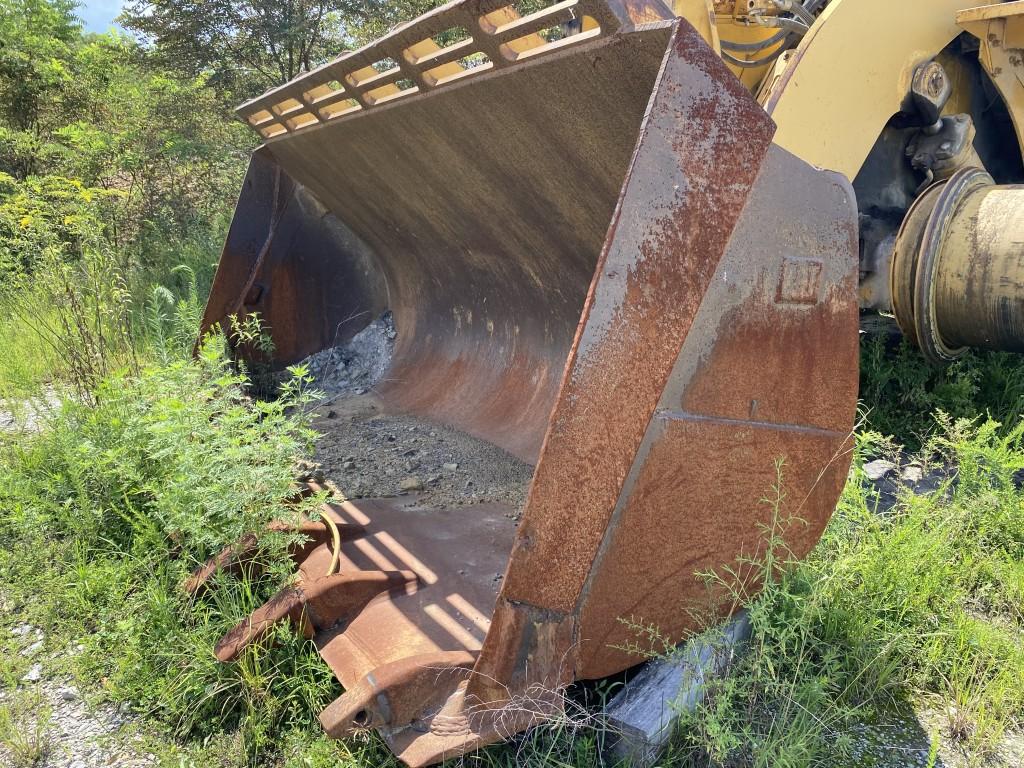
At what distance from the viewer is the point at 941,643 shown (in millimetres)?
2055

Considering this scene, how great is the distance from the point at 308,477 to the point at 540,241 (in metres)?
1.20

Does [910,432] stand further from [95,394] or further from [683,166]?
[95,394]

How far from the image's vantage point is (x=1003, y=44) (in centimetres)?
304

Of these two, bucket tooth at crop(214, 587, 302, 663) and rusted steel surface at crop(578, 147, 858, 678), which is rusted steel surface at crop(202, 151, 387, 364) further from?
rusted steel surface at crop(578, 147, 858, 678)

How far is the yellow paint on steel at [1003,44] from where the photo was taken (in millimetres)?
2887

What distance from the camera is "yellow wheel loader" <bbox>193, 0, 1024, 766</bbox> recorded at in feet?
4.85

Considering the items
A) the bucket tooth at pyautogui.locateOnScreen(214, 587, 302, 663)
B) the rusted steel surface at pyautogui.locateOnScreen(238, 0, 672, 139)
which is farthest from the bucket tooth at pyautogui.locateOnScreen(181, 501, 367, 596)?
the rusted steel surface at pyautogui.locateOnScreen(238, 0, 672, 139)

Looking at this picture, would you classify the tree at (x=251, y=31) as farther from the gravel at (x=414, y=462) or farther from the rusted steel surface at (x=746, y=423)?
the rusted steel surface at (x=746, y=423)

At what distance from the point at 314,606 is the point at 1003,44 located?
10.6ft

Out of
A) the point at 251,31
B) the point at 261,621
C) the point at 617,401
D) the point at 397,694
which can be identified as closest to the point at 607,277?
the point at 617,401

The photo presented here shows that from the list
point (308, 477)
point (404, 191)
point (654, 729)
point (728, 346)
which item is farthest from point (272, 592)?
point (404, 191)

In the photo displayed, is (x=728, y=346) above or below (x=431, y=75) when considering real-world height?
below

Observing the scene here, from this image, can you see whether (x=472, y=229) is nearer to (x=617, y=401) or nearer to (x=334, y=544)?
(x=334, y=544)

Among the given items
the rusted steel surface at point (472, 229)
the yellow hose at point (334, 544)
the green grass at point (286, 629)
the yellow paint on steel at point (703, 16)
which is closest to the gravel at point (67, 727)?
the green grass at point (286, 629)
